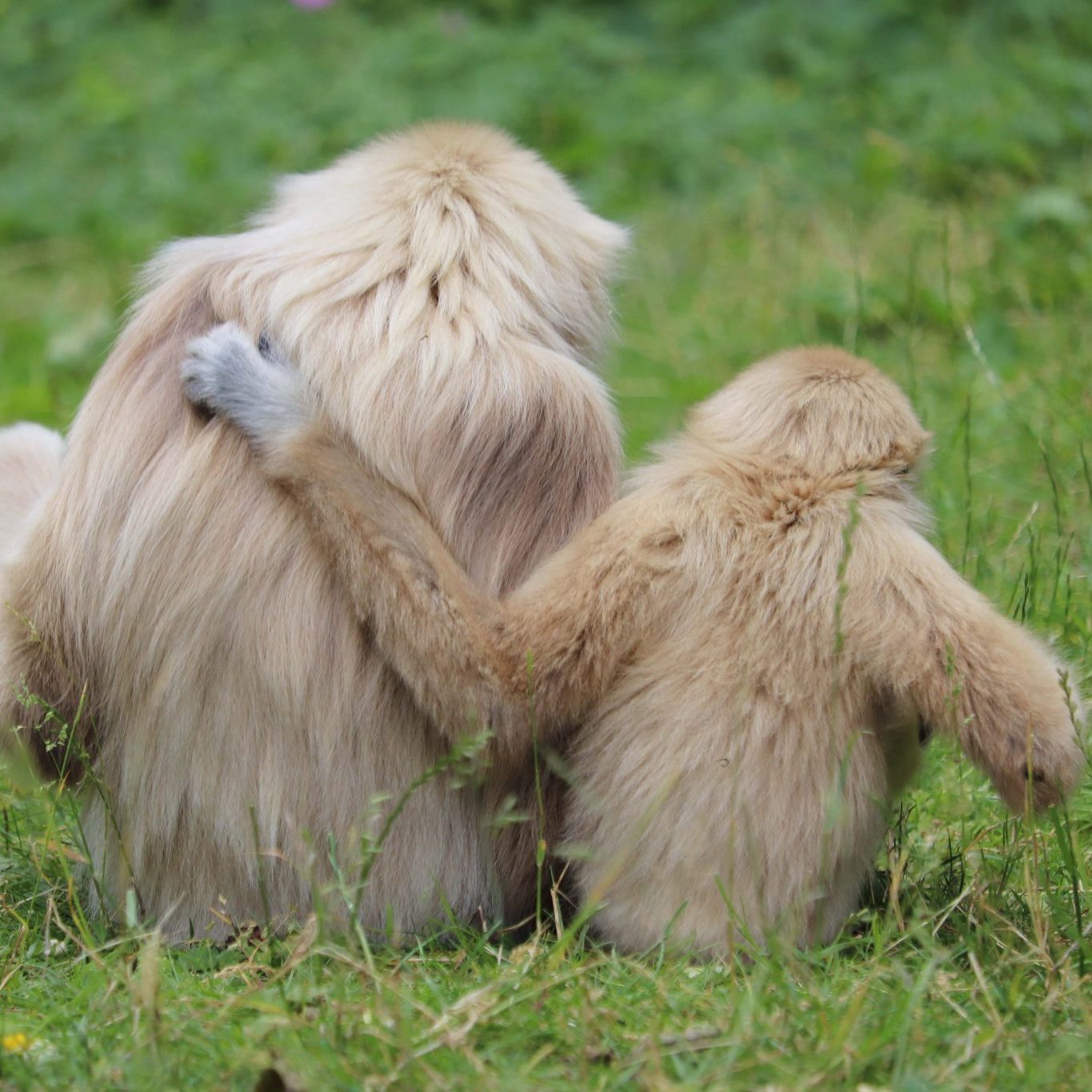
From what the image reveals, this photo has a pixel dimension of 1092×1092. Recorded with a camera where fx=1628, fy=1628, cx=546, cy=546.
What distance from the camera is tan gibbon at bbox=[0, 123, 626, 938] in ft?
10.5

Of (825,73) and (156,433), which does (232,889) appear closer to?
(156,433)

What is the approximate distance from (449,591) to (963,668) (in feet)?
3.19

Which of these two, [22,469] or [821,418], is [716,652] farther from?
[22,469]

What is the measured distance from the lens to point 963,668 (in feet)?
9.89

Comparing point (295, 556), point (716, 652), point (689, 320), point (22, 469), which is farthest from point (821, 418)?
point (689, 320)

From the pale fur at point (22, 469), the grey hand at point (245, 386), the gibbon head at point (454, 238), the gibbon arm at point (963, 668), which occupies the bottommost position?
the gibbon arm at point (963, 668)

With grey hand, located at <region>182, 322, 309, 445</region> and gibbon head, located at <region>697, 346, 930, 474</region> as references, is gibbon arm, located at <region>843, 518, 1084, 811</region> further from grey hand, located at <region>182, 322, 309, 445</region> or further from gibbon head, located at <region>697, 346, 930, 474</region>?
grey hand, located at <region>182, 322, 309, 445</region>

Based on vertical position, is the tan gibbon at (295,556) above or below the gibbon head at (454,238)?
below

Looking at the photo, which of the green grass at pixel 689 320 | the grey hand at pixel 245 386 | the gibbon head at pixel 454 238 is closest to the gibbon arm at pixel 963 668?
the green grass at pixel 689 320

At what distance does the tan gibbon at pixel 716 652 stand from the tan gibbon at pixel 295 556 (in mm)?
108

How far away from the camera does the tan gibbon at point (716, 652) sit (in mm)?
3057

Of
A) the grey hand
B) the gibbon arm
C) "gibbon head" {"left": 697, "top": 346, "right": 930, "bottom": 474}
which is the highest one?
the grey hand

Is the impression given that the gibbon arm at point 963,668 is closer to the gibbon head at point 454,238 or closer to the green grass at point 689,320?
the green grass at point 689,320

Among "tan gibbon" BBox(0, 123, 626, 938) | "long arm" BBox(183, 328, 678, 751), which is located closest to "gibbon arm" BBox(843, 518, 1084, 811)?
"long arm" BBox(183, 328, 678, 751)
